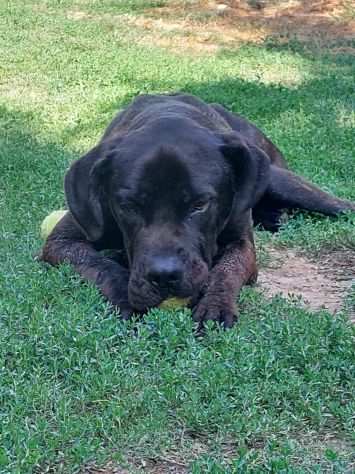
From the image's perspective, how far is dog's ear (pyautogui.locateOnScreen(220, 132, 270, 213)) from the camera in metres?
4.63

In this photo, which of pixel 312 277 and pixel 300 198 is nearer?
pixel 312 277

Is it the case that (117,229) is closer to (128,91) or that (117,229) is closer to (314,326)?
(314,326)

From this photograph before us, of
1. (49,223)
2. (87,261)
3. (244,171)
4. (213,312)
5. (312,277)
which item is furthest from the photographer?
(49,223)

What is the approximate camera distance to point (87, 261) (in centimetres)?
478

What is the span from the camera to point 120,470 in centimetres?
304

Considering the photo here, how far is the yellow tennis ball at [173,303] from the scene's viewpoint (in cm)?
425

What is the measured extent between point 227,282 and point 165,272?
475 mm

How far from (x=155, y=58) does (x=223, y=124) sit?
6.62 metres

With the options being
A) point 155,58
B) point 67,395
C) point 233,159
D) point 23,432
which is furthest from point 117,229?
point 155,58

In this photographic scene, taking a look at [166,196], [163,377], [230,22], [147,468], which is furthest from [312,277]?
[230,22]

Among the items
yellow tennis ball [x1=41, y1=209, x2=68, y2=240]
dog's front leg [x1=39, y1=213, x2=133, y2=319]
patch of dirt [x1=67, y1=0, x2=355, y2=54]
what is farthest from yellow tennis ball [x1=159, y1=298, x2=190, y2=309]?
patch of dirt [x1=67, y1=0, x2=355, y2=54]

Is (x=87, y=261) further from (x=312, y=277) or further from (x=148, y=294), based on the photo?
(x=312, y=277)

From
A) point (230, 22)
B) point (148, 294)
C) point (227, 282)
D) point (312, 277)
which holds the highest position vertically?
point (148, 294)

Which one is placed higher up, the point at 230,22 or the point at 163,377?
the point at 163,377
